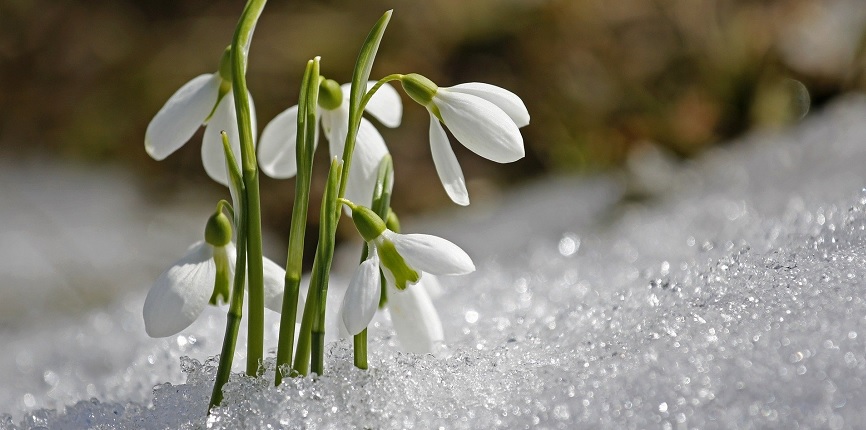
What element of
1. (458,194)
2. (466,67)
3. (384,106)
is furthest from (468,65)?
(458,194)

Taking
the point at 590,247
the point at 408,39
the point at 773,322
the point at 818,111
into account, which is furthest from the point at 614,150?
the point at 773,322

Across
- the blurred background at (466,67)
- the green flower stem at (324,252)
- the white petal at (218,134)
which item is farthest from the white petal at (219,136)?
the blurred background at (466,67)

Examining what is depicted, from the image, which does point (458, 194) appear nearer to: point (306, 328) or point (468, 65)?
point (306, 328)

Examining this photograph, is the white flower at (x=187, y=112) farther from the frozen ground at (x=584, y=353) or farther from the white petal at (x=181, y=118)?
the frozen ground at (x=584, y=353)

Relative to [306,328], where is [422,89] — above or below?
above

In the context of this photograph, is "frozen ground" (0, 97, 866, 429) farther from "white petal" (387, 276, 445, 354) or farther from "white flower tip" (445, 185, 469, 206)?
"white flower tip" (445, 185, 469, 206)

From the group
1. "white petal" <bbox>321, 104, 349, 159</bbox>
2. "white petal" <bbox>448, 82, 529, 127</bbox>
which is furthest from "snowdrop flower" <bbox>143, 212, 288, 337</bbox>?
"white petal" <bbox>448, 82, 529, 127</bbox>

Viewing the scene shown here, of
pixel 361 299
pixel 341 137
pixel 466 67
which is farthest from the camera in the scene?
pixel 466 67
